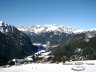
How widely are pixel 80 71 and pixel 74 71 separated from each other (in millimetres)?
2605

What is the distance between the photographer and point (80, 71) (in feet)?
291

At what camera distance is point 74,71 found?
8988 cm
